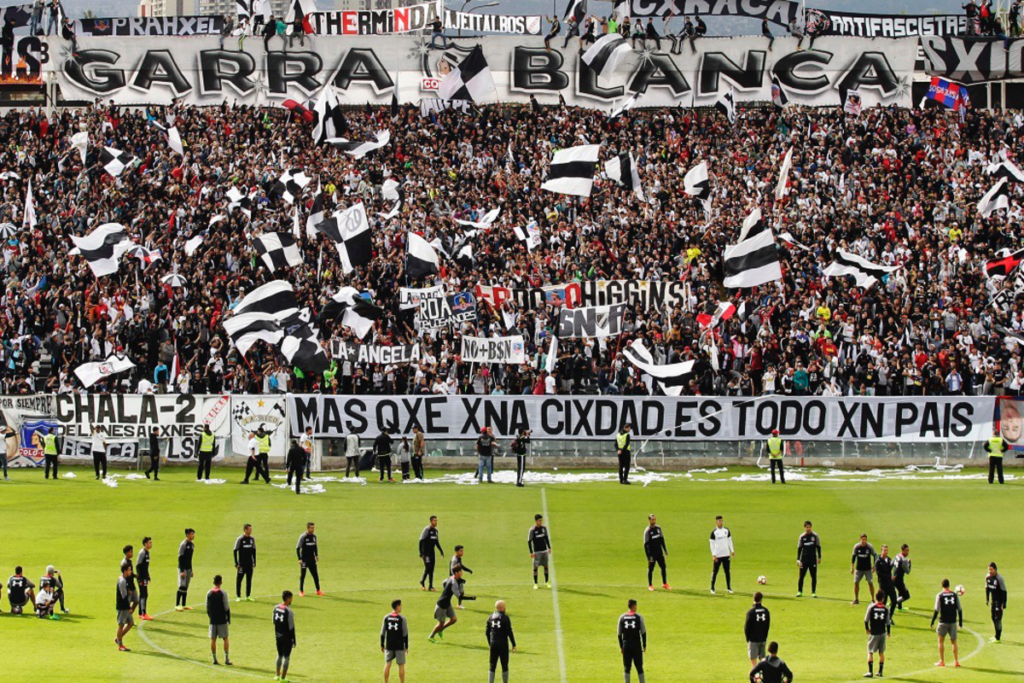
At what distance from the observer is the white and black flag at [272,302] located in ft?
160

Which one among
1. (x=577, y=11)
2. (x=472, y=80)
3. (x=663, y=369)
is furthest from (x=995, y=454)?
(x=577, y=11)

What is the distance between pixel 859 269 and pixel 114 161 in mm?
30016

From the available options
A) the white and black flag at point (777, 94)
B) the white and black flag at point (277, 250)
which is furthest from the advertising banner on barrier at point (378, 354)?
the white and black flag at point (777, 94)

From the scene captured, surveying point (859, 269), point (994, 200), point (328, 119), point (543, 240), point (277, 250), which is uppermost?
point (328, 119)

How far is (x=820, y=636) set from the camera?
2959cm

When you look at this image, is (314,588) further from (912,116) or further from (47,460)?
(912,116)

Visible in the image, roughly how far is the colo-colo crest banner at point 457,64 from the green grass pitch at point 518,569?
1139 inches

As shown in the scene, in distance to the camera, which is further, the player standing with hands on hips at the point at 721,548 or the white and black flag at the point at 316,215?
the white and black flag at the point at 316,215

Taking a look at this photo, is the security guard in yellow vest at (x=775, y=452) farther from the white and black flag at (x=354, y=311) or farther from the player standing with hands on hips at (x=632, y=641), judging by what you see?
the player standing with hands on hips at (x=632, y=641)

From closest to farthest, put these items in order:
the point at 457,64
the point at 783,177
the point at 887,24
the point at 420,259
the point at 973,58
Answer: the point at 420,259 < the point at 783,177 < the point at 457,64 < the point at 973,58 < the point at 887,24

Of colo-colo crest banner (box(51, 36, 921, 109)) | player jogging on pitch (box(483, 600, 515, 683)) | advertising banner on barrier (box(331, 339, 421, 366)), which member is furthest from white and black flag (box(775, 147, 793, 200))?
player jogging on pitch (box(483, 600, 515, 683))

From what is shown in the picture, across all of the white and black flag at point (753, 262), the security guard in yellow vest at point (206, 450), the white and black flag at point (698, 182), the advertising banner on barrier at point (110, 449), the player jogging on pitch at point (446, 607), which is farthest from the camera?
the white and black flag at point (698, 182)

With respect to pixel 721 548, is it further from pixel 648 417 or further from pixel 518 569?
pixel 648 417

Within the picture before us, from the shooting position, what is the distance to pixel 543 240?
56.2m
